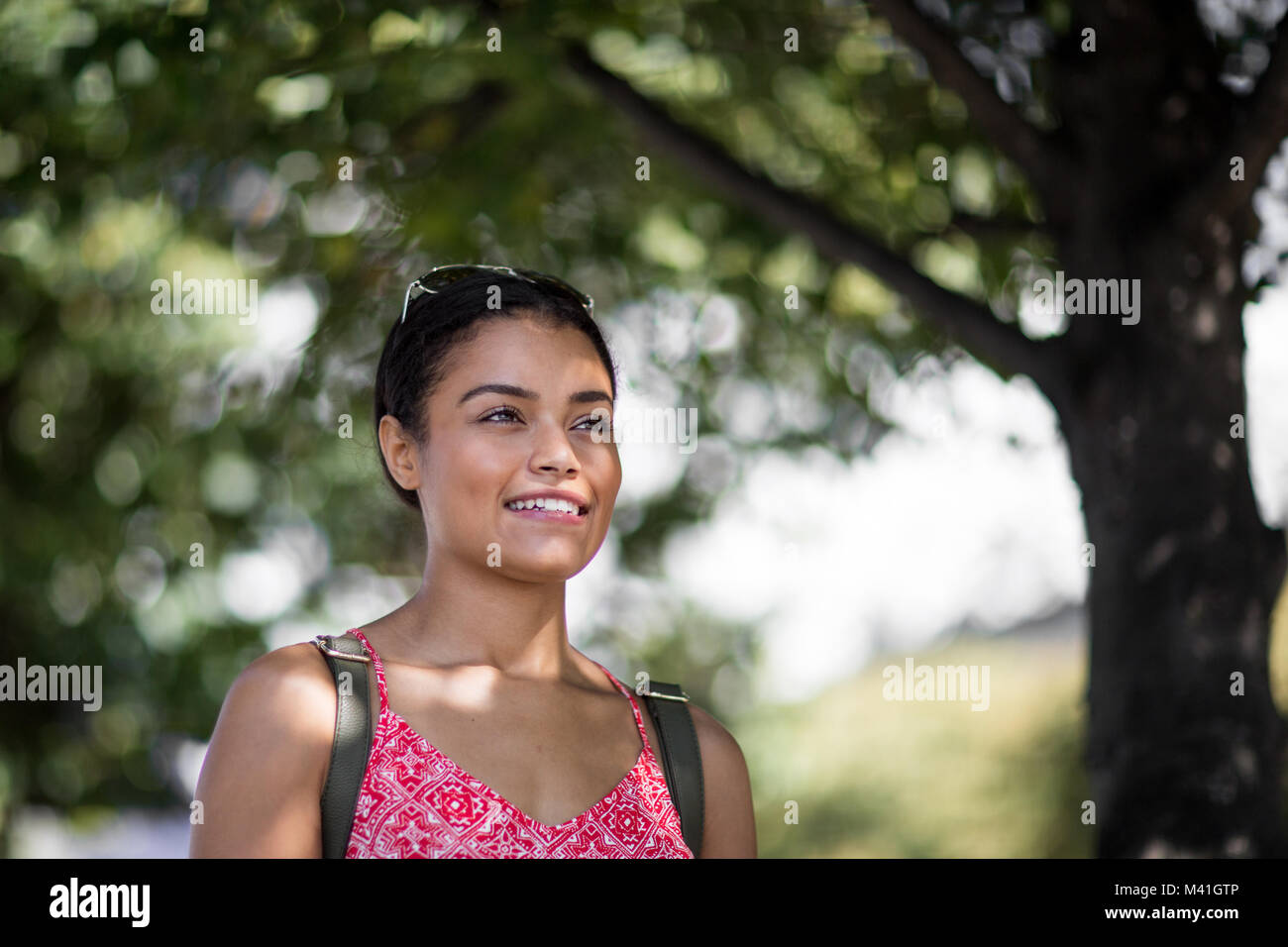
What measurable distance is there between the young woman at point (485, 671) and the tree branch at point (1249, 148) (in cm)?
202

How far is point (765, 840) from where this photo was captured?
15.3m

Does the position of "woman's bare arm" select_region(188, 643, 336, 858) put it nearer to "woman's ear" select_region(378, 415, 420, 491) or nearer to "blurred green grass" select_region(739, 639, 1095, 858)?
"woman's ear" select_region(378, 415, 420, 491)

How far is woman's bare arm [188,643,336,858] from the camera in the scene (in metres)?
2.20

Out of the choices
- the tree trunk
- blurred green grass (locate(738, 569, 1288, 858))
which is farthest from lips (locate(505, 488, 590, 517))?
blurred green grass (locate(738, 569, 1288, 858))

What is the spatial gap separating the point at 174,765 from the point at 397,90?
5.73 meters

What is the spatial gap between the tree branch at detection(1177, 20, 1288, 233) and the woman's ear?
2428 millimetres

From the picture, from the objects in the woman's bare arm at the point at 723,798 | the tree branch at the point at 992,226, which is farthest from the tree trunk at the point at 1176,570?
the woman's bare arm at the point at 723,798

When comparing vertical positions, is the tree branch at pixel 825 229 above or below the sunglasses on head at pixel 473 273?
above

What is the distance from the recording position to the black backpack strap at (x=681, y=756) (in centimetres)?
262

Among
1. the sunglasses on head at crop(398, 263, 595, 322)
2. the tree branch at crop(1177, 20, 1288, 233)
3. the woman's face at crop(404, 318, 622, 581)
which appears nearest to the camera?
the woman's face at crop(404, 318, 622, 581)

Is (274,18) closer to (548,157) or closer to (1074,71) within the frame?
(548,157)

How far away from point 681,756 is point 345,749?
→ 68cm

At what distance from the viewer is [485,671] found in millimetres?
2623

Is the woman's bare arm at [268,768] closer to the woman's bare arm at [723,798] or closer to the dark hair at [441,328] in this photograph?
the dark hair at [441,328]
